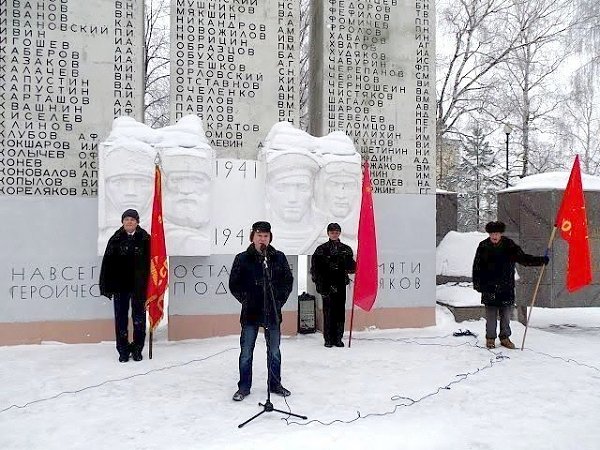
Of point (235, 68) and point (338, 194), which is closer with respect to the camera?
point (338, 194)

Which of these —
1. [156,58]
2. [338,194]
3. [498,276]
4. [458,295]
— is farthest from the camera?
[156,58]

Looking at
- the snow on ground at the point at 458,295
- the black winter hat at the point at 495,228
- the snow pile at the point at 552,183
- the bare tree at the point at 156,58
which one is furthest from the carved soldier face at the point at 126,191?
the bare tree at the point at 156,58

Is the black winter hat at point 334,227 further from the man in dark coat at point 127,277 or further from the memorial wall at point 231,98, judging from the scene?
the man in dark coat at point 127,277

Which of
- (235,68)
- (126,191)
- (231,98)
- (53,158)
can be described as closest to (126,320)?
(126,191)

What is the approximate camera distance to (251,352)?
5.48 m

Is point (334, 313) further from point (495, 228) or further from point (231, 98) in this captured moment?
point (231, 98)

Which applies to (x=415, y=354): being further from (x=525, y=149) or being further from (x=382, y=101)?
(x=525, y=149)

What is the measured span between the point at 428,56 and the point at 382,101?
1208mm

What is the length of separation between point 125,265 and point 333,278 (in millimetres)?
2840

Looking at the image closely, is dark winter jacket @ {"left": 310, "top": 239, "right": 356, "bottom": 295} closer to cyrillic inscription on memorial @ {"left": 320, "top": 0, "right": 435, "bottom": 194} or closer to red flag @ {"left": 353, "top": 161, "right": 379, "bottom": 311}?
red flag @ {"left": 353, "top": 161, "right": 379, "bottom": 311}

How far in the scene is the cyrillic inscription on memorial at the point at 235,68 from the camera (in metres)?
8.37

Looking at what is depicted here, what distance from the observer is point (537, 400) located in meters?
5.55

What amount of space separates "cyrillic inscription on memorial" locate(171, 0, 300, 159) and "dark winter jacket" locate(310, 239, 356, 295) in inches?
77.1

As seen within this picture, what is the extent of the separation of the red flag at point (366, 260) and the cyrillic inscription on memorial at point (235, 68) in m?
1.97
